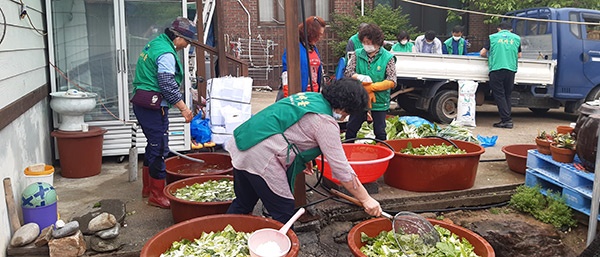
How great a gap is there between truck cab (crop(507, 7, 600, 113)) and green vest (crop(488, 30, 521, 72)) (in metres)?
1.24

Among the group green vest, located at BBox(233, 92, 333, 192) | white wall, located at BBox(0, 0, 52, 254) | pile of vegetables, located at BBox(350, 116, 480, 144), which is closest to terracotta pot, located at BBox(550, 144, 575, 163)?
pile of vegetables, located at BBox(350, 116, 480, 144)

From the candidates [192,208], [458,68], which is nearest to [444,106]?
[458,68]

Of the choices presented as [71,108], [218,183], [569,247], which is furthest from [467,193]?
[71,108]

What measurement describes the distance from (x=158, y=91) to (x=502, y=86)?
6461 millimetres

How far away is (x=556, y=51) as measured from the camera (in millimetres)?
9219

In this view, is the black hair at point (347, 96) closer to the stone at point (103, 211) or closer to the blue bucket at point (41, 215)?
the stone at point (103, 211)

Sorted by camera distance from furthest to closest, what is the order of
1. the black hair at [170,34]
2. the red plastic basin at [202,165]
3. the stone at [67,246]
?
the red plastic basin at [202,165]
the black hair at [170,34]
the stone at [67,246]

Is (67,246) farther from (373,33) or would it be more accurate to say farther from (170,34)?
(373,33)

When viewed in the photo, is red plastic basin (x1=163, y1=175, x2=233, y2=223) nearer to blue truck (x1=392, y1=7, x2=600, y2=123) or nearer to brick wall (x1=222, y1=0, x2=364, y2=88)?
blue truck (x1=392, y1=7, x2=600, y2=123)

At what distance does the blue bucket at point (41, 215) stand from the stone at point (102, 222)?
0.28 meters

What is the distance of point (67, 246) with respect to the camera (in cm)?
329

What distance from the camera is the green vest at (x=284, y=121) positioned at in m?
2.94

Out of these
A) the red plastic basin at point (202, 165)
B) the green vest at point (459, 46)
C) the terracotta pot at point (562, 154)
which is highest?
the green vest at point (459, 46)

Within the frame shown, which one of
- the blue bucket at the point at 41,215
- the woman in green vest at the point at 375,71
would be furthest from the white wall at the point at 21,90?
the woman in green vest at the point at 375,71
